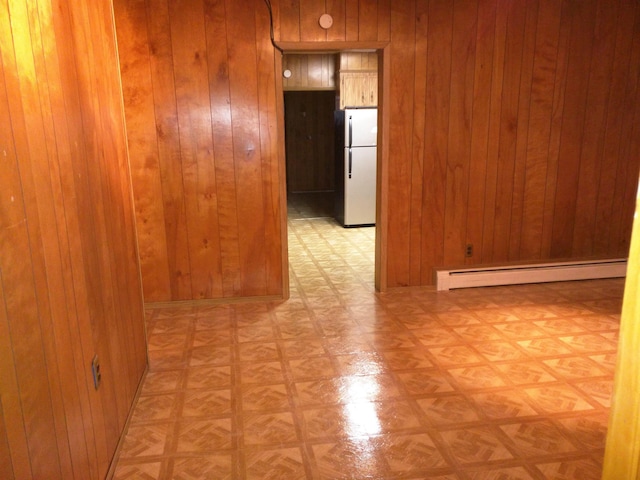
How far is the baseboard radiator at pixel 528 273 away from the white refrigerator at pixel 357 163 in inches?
98.5

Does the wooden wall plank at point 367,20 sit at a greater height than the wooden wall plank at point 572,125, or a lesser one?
greater

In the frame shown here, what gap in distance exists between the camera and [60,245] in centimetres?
161

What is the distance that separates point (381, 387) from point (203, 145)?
7.34ft

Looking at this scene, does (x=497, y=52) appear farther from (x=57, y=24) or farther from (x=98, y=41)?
(x=57, y=24)

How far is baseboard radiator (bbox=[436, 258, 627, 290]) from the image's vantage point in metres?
4.25

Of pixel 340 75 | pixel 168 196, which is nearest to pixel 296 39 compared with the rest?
pixel 168 196

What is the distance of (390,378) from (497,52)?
2.78 metres

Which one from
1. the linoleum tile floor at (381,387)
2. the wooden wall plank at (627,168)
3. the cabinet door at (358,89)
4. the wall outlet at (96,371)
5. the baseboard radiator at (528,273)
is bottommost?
the linoleum tile floor at (381,387)

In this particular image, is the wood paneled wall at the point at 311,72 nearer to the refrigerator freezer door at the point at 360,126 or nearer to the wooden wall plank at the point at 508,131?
the refrigerator freezer door at the point at 360,126

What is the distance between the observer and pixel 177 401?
101 inches

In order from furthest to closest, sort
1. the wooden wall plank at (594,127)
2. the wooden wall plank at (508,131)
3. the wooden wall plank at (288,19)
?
the wooden wall plank at (594,127) < the wooden wall plank at (508,131) < the wooden wall plank at (288,19)

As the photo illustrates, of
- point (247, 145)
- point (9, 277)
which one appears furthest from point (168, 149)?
point (9, 277)

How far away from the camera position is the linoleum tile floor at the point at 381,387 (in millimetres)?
2094

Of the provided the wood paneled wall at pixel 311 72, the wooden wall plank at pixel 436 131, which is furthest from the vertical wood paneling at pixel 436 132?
the wood paneled wall at pixel 311 72
